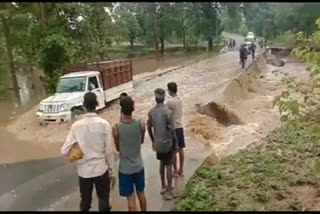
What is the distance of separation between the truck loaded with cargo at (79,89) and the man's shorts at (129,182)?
1020 cm

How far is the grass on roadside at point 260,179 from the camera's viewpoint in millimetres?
7090

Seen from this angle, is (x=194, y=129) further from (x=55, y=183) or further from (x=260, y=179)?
(x=260, y=179)

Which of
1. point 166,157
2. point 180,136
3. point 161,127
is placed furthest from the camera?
point 180,136

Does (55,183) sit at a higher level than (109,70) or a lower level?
lower

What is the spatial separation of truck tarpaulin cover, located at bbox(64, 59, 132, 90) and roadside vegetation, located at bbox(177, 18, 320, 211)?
945 cm

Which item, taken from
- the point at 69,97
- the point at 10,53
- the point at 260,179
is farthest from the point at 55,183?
the point at 10,53

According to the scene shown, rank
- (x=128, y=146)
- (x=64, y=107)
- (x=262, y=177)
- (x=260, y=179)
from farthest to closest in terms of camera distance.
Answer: (x=64, y=107)
(x=262, y=177)
(x=260, y=179)
(x=128, y=146)

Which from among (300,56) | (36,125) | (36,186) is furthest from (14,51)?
(300,56)

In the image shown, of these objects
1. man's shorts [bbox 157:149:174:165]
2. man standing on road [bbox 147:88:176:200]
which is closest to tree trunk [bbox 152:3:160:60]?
man's shorts [bbox 157:149:174:165]

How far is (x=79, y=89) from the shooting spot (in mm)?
16953

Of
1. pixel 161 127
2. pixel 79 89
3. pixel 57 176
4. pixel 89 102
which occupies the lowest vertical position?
pixel 57 176

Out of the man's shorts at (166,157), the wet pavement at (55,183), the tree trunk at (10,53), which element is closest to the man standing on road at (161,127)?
the man's shorts at (166,157)

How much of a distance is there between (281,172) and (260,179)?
0.71 m

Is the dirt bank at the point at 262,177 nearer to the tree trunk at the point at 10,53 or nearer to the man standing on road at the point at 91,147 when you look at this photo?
the man standing on road at the point at 91,147
